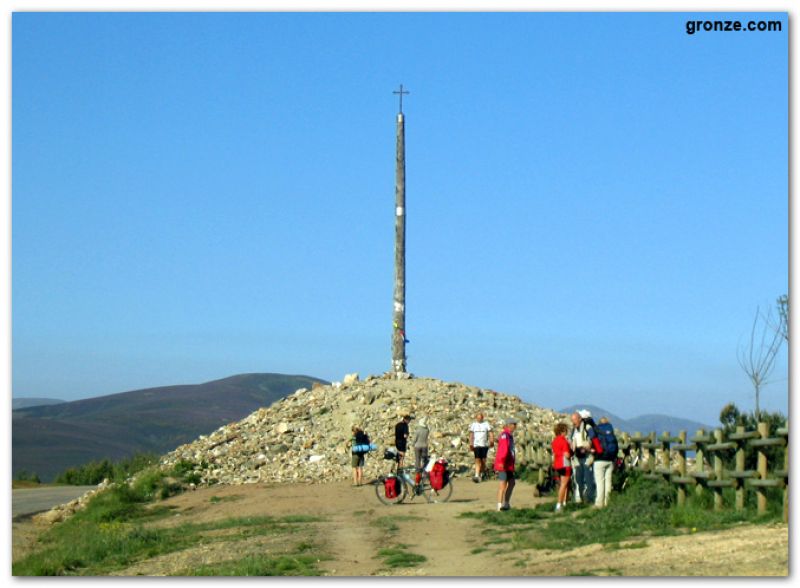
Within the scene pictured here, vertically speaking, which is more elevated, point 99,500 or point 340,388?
point 340,388

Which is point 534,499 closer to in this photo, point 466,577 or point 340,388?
point 466,577

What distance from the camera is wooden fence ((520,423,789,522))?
54.2 ft

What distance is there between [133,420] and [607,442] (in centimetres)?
10889

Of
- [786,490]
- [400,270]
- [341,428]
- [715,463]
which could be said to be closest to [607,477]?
[715,463]

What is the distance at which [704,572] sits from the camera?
42.1 feet

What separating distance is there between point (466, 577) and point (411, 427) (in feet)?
70.7

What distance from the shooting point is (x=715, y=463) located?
18.2m

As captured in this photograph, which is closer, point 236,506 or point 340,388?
point 236,506

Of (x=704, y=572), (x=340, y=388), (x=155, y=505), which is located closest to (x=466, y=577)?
(x=704, y=572)

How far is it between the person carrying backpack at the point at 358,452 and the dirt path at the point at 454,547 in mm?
1847

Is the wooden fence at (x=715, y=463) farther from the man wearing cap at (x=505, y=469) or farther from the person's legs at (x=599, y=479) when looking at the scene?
the man wearing cap at (x=505, y=469)

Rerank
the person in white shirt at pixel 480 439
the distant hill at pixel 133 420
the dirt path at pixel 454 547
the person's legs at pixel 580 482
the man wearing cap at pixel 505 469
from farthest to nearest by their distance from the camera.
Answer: the distant hill at pixel 133 420, the person in white shirt at pixel 480 439, the man wearing cap at pixel 505 469, the person's legs at pixel 580 482, the dirt path at pixel 454 547

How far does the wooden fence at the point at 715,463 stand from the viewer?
1653 centimetres

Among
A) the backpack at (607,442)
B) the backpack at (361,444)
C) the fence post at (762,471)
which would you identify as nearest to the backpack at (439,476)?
the backpack at (361,444)
